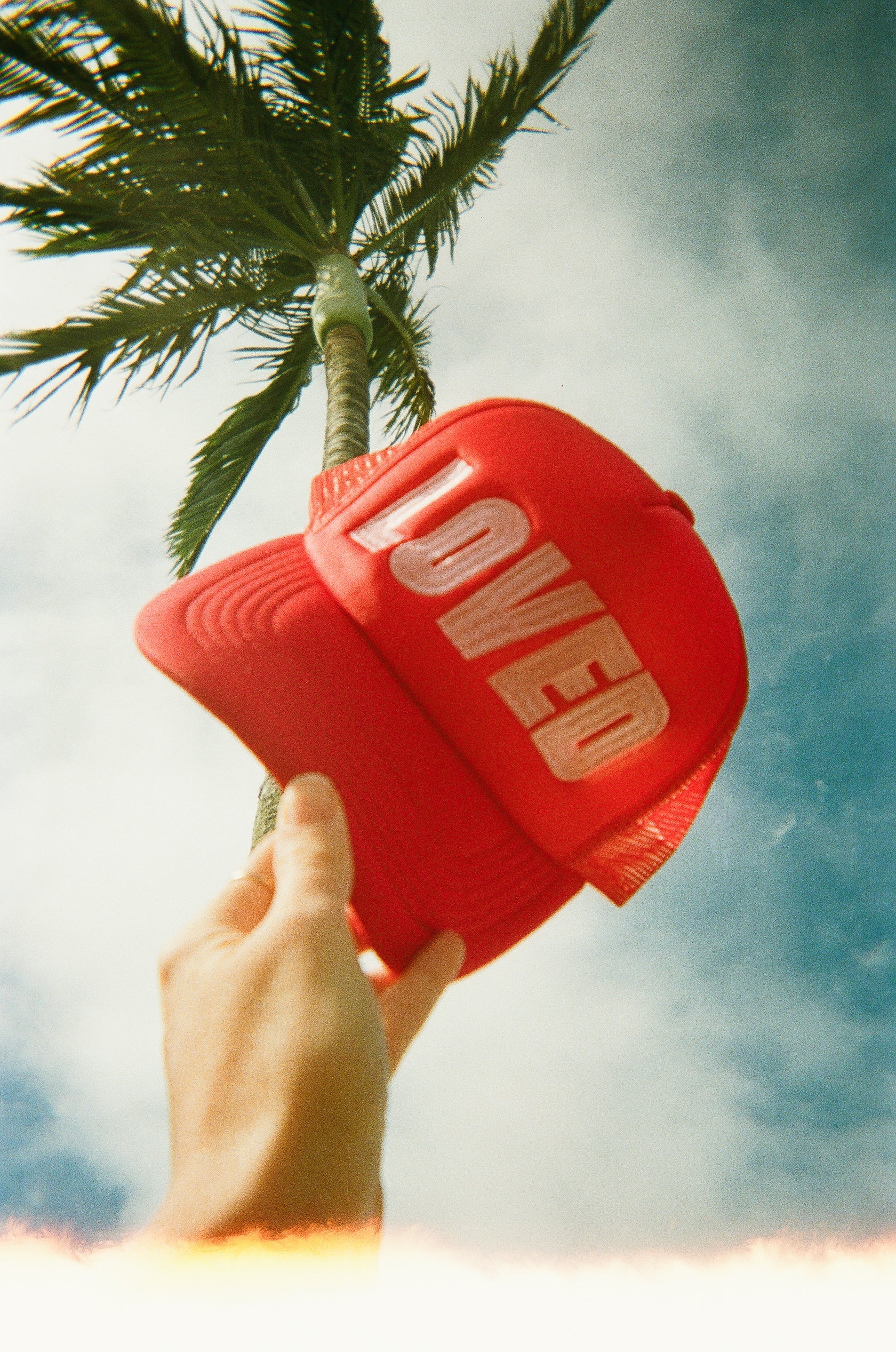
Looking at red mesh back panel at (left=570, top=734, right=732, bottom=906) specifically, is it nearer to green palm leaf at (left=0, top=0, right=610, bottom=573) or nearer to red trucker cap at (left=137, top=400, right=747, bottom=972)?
red trucker cap at (left=137, top=400, right=747, bottom=972)

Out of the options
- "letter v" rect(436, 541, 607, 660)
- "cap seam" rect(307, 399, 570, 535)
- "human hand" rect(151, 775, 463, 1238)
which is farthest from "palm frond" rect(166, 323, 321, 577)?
"human hand" rect(151, 775, 463, 1238)

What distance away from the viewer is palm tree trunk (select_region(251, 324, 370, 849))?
2.78m

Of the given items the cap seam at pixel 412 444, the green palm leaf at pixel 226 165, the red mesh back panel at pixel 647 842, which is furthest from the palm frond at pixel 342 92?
the red mesh back panel at pixel 647 842

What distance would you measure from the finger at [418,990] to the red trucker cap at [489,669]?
0.08 feet

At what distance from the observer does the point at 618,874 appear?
1.34 metres

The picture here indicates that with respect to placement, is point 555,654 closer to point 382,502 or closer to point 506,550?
point 506,550

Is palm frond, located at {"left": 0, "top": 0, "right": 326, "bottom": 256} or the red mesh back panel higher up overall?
palm frond, located at {"left": 0, "top": 0, "right": 326, "bottom": 256}

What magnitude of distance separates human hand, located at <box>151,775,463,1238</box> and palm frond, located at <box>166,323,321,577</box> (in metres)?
3.07

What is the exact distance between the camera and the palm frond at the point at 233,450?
3684 mm

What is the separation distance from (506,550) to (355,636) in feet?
0.92

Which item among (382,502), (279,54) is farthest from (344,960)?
(279,54)

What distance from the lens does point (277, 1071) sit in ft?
2.26

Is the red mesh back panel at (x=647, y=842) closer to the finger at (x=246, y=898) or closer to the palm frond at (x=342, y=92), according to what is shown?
the finger at (x=246, y=898)

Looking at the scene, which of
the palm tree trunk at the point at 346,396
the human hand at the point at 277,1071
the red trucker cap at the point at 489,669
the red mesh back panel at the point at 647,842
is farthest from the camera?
the palm tree trunk at the point at 346,396
